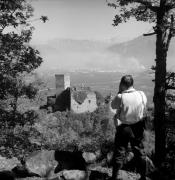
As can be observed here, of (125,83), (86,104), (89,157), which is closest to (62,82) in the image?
(86,104)

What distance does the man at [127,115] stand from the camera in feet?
23.7

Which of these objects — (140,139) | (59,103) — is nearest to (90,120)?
(59,103)

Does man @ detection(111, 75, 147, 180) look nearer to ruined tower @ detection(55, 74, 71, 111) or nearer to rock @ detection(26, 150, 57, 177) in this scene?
rock @ detection(26, 150, 57, 177)

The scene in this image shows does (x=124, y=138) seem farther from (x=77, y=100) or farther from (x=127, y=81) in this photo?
(x=77, y=100)

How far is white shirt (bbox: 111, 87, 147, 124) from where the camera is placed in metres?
7.22

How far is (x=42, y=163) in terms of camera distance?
977 cm

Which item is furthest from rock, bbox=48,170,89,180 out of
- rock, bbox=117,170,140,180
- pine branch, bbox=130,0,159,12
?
pine branch, bbox=130,0,159,12

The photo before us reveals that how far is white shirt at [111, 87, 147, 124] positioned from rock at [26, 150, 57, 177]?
3434 millimetres

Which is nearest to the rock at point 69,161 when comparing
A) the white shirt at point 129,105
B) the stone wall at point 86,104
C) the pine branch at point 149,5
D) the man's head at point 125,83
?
the white shirt at point 129,105

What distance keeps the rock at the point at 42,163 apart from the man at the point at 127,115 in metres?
2.74

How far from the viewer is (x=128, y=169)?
9.73 m

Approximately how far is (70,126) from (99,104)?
17009 millimetres

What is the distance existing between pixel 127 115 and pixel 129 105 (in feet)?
0.71

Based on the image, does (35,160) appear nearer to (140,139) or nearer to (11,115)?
(11,115)
